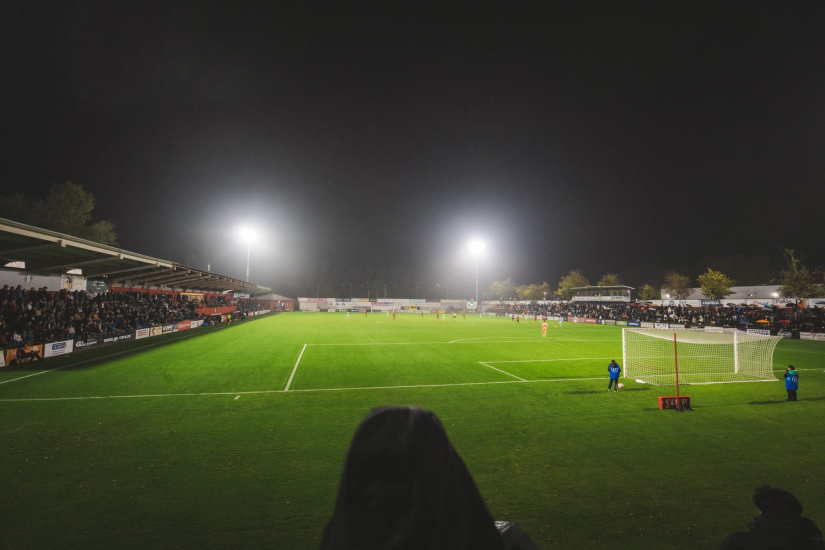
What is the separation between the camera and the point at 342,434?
894 centimetres

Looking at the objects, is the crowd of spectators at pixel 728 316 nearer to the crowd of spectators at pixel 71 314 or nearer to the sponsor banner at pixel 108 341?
the sponsor banner at pixel 108 341

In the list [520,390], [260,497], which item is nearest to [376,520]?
[260,497]

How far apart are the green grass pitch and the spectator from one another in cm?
268

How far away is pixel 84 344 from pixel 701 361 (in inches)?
1245

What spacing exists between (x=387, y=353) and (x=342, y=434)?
1340cm

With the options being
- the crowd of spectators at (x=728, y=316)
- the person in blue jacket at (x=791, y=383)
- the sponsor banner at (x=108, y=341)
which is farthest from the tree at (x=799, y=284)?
the sponsor banner at (x=108, y=341)

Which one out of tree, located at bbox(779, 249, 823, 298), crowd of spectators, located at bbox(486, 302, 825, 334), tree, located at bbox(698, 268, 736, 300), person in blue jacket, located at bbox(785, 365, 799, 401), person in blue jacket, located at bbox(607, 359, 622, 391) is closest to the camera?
person in blue jacket, located at bbox(785, 365, 799, 401)

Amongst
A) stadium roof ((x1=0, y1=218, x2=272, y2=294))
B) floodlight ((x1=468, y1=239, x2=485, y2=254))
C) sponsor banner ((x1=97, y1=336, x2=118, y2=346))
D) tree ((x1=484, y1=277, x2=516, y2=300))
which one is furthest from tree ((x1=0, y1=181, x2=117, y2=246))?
tree ((x1=484, y1=277, x2=516, y2=300))

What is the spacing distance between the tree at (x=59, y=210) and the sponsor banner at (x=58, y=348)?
38312mm

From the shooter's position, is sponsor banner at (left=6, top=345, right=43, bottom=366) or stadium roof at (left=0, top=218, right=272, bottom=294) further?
sponsor banner at (left=6, top=345, right=43, bottom=366)

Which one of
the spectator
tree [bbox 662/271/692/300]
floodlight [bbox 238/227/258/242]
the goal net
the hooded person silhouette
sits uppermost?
floodlight [bbox 238/227/258/242]

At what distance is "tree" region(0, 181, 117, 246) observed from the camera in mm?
46594

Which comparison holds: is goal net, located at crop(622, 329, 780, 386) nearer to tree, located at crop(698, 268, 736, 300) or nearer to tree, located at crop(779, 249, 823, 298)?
tree, located at crop(779, 249, 823, 298)

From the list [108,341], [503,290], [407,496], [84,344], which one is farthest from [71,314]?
[503,290]
